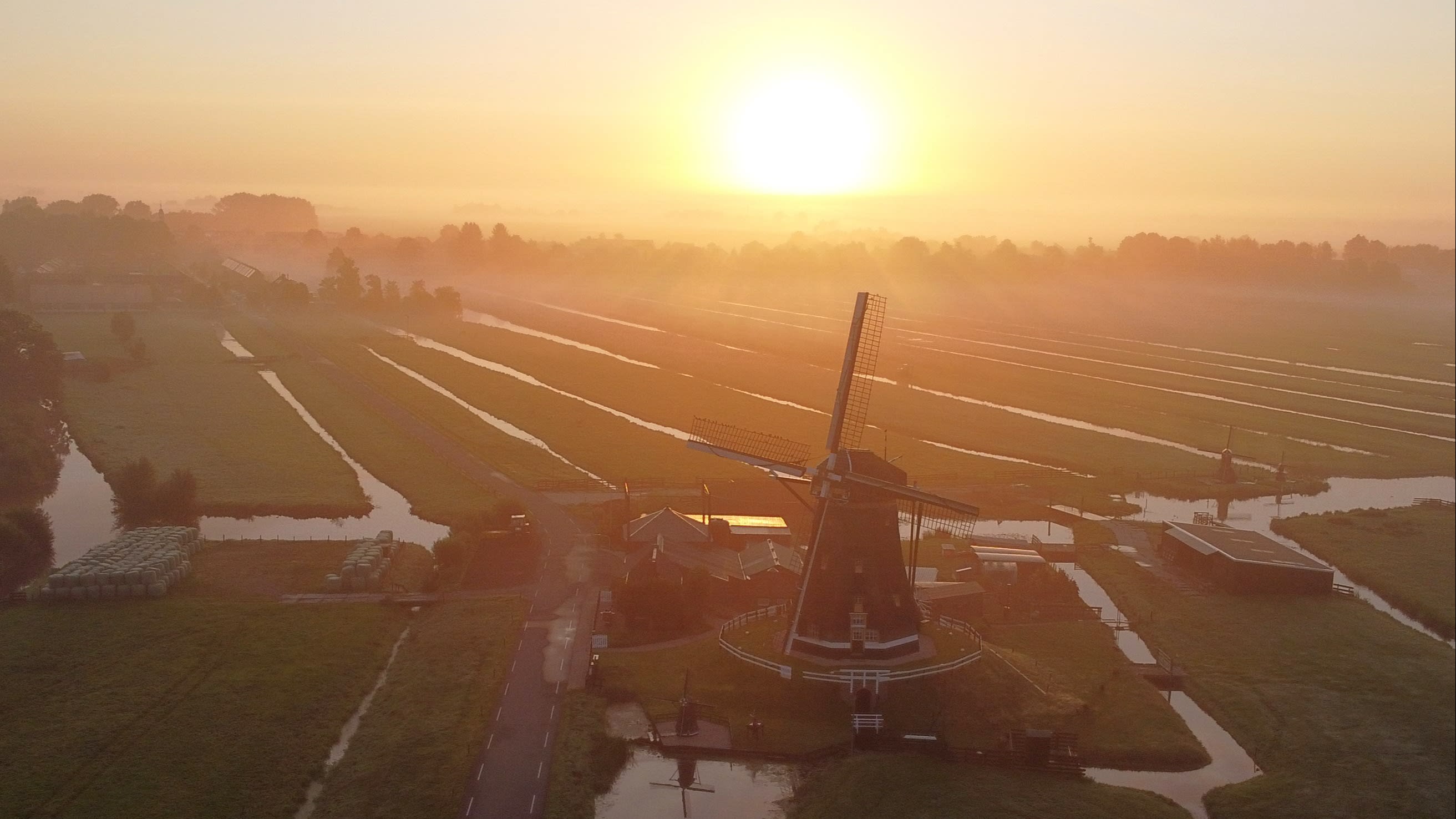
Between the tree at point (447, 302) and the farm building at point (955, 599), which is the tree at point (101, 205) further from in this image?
the farm building at point (955, 599)

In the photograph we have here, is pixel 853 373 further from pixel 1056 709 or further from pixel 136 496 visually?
pixel 136 496

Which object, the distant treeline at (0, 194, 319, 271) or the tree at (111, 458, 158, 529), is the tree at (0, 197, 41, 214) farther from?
the tree at (111, 458, 158, 529)

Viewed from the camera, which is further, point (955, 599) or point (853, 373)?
point (955, 599)

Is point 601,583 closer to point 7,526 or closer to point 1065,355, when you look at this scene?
point 7,526

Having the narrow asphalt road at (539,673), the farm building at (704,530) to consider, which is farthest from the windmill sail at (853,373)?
the farm building at (704,530)

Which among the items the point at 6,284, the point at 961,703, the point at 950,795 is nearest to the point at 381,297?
the point at 6,284

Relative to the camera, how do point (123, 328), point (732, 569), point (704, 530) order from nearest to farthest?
point (732, 569), point (704, 530), point (123, 328)
